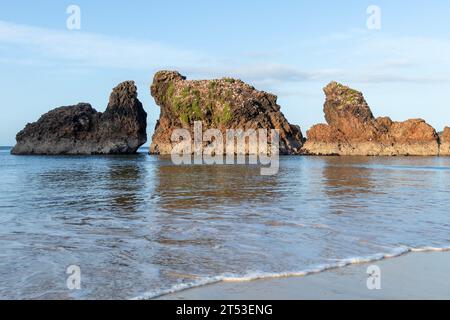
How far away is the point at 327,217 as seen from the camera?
1442 centimetres

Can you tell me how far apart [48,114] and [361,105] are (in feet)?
280

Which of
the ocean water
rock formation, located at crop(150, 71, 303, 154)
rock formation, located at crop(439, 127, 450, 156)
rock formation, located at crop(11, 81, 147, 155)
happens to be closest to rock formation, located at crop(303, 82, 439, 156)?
rock formation, located at crop(439, 127, 450, 156)

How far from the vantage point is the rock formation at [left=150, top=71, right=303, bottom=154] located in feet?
402

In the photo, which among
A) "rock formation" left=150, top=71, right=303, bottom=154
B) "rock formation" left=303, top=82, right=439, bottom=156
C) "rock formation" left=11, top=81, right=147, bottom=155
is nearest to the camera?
"rock formation" left=150, top=71, right=303, bottom=154

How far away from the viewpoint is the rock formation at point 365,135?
420ft

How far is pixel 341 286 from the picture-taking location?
710 cm

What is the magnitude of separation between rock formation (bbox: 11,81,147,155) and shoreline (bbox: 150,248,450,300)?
4662 inches

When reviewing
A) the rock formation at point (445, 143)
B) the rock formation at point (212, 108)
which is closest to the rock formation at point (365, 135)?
the rock formation at point (445, 143)

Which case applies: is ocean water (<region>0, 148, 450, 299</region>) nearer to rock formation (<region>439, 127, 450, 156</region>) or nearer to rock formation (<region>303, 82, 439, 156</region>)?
rock formation (<region>303, 82, 439, 156</region>)

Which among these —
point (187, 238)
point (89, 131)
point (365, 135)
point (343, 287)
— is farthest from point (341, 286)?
point (365, 135)

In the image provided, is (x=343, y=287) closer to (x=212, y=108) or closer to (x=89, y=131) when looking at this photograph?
(x=212, y=108)

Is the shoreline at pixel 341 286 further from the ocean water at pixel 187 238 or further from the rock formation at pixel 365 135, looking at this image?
the rock formation at pixel 365 135

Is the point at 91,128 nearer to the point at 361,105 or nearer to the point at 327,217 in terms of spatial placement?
the point at 361,105

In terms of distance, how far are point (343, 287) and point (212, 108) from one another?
392ft
